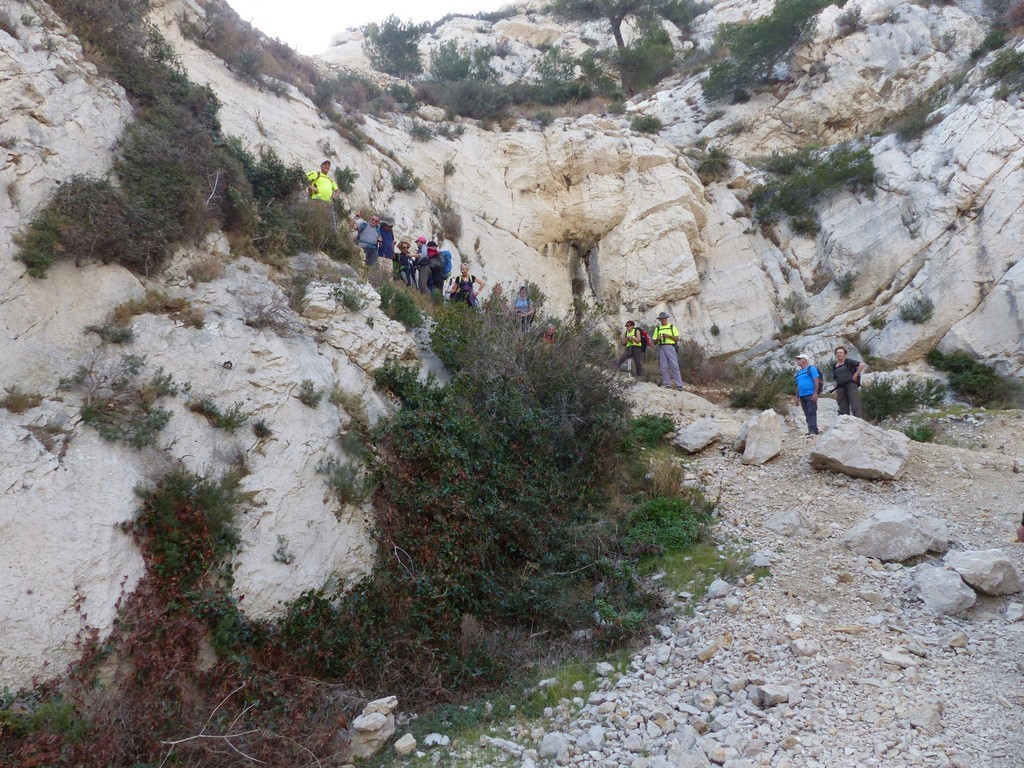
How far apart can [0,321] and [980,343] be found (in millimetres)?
17650

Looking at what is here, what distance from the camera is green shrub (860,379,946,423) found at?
1213cm

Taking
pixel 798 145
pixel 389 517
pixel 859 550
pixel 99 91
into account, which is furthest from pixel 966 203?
pixel 99 91

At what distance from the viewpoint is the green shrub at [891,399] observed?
12133 millimetres

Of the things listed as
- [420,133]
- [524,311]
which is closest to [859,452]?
[524,311]

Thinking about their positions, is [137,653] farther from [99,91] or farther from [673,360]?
[673,360]

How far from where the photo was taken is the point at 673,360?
44.1 ft

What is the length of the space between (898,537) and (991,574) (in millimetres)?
901

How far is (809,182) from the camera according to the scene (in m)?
18.4

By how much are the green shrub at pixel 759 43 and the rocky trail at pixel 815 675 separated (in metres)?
19.6

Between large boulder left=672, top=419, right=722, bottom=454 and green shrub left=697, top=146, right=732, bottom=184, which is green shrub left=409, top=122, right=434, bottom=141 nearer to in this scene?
green shrub left=697, top=146, right=732, bottom=184

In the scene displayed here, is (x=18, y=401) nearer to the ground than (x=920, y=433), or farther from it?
farther from it

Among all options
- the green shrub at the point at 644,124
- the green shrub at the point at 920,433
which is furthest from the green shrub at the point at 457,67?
the green shrub at the point at 920,433

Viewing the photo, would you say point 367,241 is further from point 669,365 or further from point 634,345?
point 669,365

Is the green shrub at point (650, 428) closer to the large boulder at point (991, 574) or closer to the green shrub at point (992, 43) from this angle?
the large boulder at point (991, 574)
